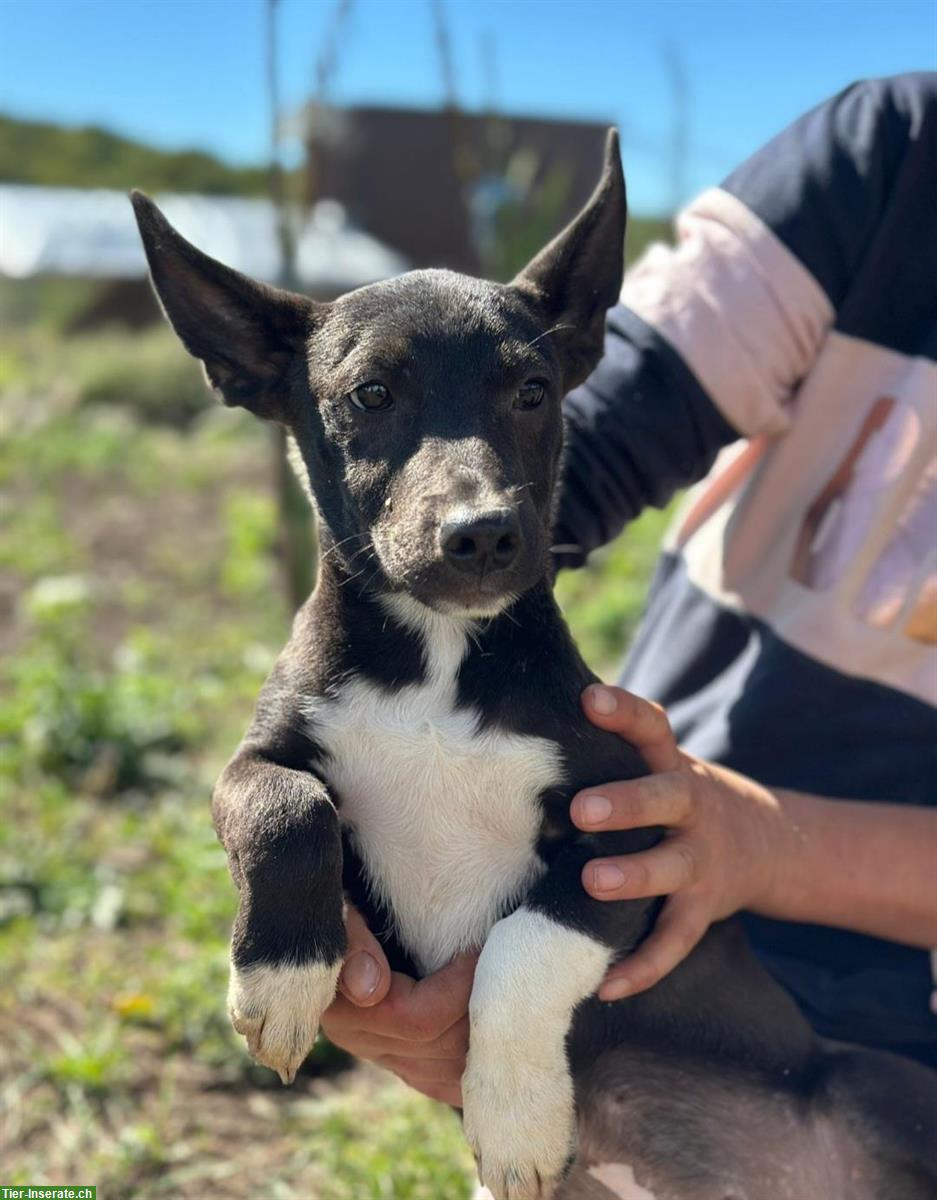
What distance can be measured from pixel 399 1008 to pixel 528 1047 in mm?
233

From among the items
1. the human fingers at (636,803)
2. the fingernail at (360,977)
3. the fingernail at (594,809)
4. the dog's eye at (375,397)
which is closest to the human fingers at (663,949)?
the human fingers at (636,803)

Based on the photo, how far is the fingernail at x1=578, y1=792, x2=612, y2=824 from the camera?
2137 millimetres

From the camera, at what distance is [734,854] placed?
2.35 metres

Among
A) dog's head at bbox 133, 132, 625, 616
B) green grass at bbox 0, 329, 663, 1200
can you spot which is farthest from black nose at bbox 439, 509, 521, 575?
green grass at bbox 0, 329, 663, 1200

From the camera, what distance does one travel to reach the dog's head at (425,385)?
2.11m

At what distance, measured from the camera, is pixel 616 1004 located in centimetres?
231

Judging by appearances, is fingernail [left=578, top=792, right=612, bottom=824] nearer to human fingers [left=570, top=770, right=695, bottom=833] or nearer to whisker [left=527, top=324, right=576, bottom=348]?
human fingers [left=570, top=770, right=695, bottom=833]

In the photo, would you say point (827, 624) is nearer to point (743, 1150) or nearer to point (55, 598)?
point (743, 1150)

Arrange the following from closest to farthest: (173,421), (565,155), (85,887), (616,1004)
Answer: (616,1004) → (85,887) → (173,421) → (565,155)

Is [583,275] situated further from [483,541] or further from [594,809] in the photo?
[594,809]

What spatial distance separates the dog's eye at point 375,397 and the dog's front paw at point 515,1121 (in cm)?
106

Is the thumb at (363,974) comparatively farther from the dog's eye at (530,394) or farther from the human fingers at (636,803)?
the dog's eye at (530,394)

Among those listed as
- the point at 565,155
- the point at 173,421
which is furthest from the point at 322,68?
the point at 565,155

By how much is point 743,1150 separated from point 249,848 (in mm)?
1034
